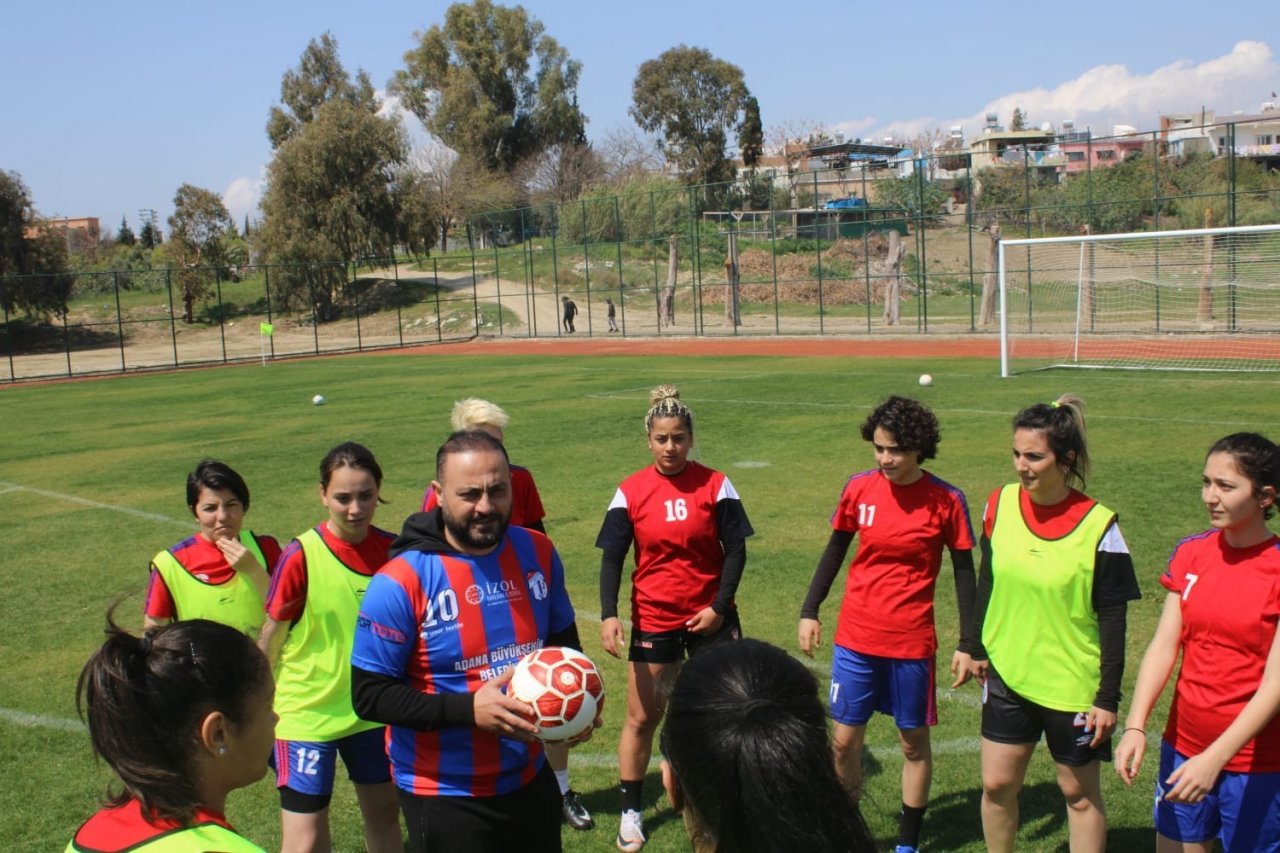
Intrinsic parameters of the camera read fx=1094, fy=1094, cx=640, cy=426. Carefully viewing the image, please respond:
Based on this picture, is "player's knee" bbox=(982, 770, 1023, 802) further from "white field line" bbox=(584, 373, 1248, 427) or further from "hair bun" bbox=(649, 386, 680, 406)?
"white field line" bbox=(584, 373, 1248, 427)

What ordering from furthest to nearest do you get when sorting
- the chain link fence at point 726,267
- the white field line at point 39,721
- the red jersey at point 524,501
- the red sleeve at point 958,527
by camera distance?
the chain link fence at point 726,267 < the white field line at point 39,721 < the red jersey at point 524,501 < the red sleeve at point 958,527

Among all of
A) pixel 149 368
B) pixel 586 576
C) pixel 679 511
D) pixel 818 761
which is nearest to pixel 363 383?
pixel 149 368

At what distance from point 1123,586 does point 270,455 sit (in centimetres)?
1489

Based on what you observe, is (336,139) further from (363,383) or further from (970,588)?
(970,588)

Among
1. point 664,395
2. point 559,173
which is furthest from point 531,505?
point 559,173

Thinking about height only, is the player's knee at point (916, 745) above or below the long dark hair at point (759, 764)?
below

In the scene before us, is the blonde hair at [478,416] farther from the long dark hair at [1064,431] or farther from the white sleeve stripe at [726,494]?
the long dark hair at [1064,431]

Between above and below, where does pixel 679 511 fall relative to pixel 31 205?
below

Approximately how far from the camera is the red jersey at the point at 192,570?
4.68 metres

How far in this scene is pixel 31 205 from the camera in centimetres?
5497

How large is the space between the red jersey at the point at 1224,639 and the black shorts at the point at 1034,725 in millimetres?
401

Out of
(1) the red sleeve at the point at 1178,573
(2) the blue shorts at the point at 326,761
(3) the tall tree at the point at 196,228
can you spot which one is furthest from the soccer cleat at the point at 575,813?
(3) the tall tree at the point at 196,228

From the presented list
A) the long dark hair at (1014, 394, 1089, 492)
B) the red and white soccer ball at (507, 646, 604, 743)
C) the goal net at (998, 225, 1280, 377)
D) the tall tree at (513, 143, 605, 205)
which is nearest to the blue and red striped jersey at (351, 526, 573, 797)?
the red and white soccer ball at (507, 646, 604, 743)

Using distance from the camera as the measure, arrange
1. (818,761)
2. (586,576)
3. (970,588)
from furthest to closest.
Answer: (586,576) → (970,588) → (818,761)
